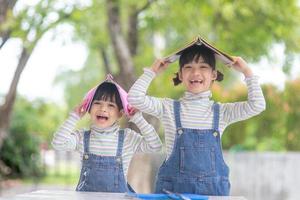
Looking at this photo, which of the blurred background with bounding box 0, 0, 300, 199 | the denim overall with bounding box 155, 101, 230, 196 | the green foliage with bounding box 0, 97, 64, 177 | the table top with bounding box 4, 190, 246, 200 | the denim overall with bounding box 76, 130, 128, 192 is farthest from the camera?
the green foliage with bounding box 0, 97, 64, 177

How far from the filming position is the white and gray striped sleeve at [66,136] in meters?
3.48

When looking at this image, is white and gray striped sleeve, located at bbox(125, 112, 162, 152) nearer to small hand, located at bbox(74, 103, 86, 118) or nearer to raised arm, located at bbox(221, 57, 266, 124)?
small hand, located at bbox(74, 103, 86, 118)

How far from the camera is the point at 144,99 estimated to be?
11.3 ft

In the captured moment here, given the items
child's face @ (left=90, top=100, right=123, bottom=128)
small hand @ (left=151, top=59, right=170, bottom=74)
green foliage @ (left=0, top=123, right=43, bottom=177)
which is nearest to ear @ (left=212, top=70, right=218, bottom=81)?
small hand @ (left=151, top=59, right=170, bottom=74)

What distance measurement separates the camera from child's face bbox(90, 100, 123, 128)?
3568mm

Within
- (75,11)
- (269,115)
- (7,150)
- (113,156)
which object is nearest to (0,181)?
(7,150)

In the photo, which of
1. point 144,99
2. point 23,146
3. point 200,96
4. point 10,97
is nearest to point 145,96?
point 144,99

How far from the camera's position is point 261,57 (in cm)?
940

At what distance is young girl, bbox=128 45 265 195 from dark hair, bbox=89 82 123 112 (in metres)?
0.16

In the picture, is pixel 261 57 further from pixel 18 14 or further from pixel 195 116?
pixel 195 116

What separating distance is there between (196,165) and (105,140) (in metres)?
0.48

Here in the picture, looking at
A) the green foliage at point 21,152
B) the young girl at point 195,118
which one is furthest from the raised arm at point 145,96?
the green foliage at point 21,152

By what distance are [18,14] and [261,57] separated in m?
3.41

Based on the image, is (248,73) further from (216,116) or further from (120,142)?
(120,142)
